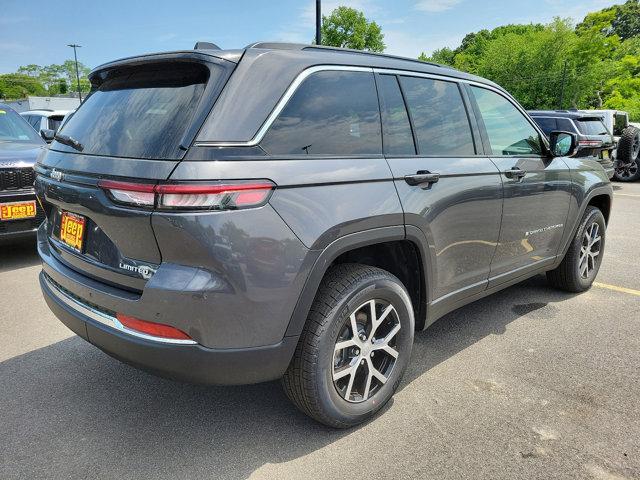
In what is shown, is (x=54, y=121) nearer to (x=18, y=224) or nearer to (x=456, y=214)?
(x=18, y=224)

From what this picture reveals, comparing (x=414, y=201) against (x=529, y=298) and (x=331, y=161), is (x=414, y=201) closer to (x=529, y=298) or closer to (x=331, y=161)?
(x=331, y=161)

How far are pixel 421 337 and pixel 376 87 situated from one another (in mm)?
1893

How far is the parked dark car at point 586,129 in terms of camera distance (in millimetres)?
10109

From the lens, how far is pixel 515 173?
3.35 m

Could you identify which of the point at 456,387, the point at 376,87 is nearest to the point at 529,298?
the point at 456,387

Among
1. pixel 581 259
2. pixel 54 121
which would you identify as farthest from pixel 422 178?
pixel 54 121

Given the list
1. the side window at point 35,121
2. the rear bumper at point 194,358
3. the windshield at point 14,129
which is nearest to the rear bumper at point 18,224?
the windshield at point 14,129

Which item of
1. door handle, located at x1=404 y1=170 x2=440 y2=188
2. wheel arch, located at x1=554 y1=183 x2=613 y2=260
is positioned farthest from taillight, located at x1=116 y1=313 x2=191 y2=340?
wheel arch, located at x1=554 y1=183 x2=613 y2=260

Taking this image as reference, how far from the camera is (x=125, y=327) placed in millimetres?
2107

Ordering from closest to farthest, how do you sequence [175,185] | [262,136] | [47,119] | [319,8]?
[175,185], [262,136], [47,119], [319,8]

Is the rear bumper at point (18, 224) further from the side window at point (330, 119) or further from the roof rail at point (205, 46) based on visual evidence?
the side window at point (330, 119)

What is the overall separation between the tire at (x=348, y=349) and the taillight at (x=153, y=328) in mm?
554

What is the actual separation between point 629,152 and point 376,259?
1162 centimetres

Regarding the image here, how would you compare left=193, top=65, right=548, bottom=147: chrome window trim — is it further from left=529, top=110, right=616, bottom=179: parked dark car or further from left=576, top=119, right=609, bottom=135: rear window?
left=576, top=119, right=609, bottom=135: rear window
